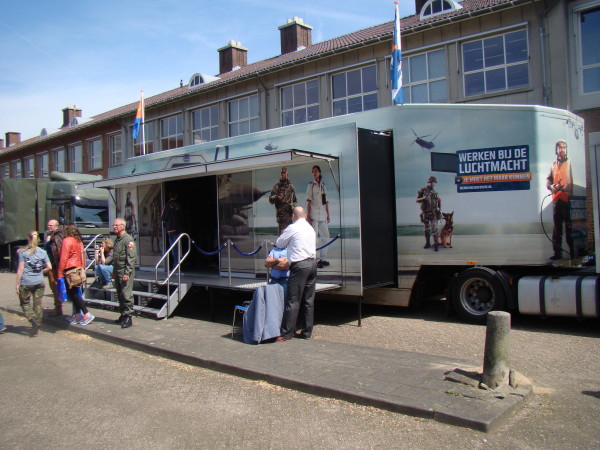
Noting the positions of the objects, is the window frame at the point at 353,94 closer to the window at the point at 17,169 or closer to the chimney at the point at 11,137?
the window at the point at 17,169

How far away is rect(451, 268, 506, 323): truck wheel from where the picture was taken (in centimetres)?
830

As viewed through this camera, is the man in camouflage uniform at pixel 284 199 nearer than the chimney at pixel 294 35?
Yes

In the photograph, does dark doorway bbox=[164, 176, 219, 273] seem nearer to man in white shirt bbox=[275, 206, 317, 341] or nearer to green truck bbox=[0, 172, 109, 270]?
man in white shirt bbox=[275, 206, 317, 341]

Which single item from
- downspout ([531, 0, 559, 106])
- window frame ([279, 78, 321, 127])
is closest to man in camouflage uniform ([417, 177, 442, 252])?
downspout ([531, 0, 559, 106])

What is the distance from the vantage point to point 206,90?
24.6m

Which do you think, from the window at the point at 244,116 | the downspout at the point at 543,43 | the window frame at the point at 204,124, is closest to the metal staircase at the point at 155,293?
the downspout at the point at 543,43

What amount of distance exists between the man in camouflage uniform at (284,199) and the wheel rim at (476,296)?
3.22m

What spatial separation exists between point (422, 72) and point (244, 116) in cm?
889

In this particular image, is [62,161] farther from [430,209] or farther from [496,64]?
[430,209]

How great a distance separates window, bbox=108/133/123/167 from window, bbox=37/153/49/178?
391 inches

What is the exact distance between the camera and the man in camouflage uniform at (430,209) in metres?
8.68

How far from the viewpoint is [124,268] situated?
8570mm

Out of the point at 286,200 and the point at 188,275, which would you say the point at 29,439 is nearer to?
the point at 286,200

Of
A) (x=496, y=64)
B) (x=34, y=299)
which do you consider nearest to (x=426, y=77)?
(x=496, y=64)
